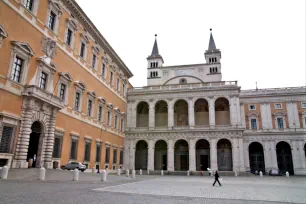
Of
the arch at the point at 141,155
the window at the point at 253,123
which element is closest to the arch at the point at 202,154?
the arch at the point at 141,155

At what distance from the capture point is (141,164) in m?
39.4

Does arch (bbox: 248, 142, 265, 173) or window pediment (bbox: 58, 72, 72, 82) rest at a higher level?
window pediment (bbox: 58, 72, 72, 82)

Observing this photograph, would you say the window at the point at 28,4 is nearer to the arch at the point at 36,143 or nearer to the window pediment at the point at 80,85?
the window pediment at the point at 80,85

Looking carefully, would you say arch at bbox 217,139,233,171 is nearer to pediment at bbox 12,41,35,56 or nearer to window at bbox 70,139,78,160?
window at bbox 70,139,78,160

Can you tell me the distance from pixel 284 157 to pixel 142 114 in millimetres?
23796

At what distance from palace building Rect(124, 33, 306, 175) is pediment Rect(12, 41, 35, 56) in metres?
22.3

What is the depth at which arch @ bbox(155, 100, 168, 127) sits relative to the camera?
133ft

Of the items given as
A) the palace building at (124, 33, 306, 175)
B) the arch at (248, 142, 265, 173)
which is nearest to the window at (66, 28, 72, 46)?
the palace building at (124, 33, 306, 175)

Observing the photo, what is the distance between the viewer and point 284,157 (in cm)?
3981

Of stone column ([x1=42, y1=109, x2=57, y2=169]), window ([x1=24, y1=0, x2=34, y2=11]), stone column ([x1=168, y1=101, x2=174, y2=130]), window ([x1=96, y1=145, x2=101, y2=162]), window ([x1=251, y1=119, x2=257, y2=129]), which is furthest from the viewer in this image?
window ([x1=251, y1=119, x2=257, y2=129])

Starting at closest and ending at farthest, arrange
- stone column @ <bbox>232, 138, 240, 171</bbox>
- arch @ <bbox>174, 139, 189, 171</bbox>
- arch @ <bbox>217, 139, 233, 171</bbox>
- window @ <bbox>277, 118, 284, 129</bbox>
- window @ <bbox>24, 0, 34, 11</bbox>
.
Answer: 1. window @ <bbox>24, 0, 34, 11</bbox>
2. stone column @ <bbox>232, 138, 240, 171</bbox>
3. arch @ <bbox>217, 139, 233, 171</bbox>
4. arch @ <bbox>174, 139, 189, 171</bbox>
5. window @ <bbox>277, 118, 284, 129</bbox>

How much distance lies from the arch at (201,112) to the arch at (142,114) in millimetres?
7958

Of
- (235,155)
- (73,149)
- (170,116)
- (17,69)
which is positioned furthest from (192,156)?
(17,69)

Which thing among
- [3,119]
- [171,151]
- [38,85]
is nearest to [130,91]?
[171,151]
